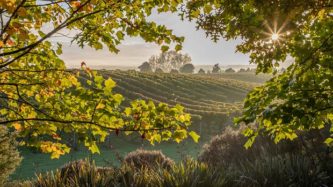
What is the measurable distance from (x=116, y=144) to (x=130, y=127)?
30.1 metres

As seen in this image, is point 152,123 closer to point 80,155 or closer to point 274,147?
point 274,147

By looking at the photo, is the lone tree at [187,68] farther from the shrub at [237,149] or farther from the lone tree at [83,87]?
the lone tree at [83,87]

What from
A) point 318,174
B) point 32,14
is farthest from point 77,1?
point 318,174

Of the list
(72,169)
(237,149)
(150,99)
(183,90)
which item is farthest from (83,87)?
(183,90)

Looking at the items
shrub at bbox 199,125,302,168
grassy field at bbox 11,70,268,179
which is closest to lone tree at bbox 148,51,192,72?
grassy field at bbox 11,70,268,179

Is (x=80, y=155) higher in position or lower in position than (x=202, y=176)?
lower

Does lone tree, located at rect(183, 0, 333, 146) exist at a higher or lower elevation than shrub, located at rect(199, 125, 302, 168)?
higher

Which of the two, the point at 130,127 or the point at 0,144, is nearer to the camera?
the point at 130,127

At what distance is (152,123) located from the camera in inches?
243

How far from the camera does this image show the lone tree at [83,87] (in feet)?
19.4

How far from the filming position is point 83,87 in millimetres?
6594

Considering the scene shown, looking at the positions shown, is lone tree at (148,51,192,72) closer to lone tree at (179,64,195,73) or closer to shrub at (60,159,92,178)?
lone tree at (179,64,195,73)

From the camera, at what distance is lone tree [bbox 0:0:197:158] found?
19.4 feet

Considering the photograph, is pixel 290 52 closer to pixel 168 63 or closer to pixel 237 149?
pixel 237 149
